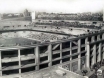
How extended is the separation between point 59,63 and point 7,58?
20550mm

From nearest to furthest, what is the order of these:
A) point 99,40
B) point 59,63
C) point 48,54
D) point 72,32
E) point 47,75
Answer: point 47,75
point 48,54
point 59,63
point 99,40
point 72,32

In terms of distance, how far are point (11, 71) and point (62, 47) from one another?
844 inches

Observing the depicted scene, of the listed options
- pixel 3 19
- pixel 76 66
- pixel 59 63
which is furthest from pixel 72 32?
pixel 3 19

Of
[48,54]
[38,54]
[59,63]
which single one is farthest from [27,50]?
[59,63]

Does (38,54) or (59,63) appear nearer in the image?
(38,54)

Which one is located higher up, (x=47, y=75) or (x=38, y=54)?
(x=38, y=54)

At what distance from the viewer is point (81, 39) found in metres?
68.8

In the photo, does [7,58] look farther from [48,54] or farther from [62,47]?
[62,47]

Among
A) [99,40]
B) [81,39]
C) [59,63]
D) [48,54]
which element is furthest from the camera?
[99,40]

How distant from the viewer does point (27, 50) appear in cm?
5538

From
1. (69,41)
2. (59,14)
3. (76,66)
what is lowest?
(76,66)

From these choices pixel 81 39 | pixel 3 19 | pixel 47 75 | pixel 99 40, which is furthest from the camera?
pixel 3 19

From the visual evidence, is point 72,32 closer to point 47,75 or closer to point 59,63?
point 59,63

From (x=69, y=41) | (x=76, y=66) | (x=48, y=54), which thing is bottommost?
(x=76, y=66)
